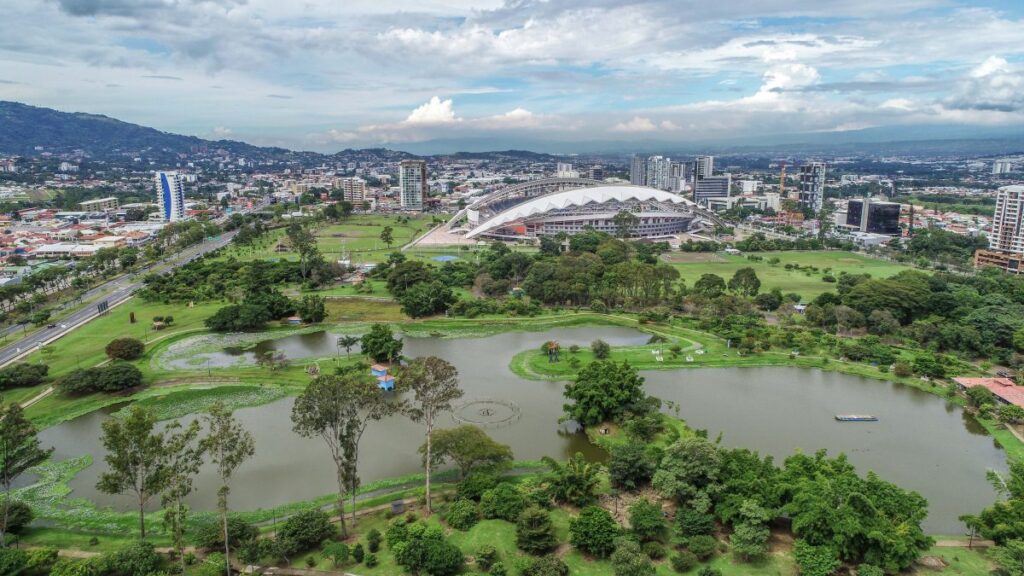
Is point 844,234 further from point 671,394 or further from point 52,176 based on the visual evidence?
point 52,176

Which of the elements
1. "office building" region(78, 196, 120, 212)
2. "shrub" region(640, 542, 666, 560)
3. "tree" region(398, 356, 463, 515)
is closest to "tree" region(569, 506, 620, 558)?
"shrub" region(640, 542, 666, 560)

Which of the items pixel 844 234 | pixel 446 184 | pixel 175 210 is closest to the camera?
pixel 844 234

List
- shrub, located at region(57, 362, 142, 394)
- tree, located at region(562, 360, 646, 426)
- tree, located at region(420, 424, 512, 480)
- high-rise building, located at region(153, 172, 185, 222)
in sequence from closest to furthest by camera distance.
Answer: tree, located at region(420, 424, 512, 480), tree, located at region(562, 360, 646, 426), shrub, located at region(57, 362, 142, 394), high-rise building, located at region(153, 172, 185, 222)

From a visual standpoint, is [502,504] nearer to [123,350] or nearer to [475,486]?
[475,486]

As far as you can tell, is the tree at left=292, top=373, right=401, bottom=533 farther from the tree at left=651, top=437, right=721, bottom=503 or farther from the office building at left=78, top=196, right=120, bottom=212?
the office building at left=78, top=196, right=120, bottom=212

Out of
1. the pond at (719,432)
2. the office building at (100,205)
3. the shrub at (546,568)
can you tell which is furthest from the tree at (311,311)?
the office building at (100,205)

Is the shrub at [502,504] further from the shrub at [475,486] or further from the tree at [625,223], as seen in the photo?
the tree at [625,223]

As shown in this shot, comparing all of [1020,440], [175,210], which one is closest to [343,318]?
[1020,440]
